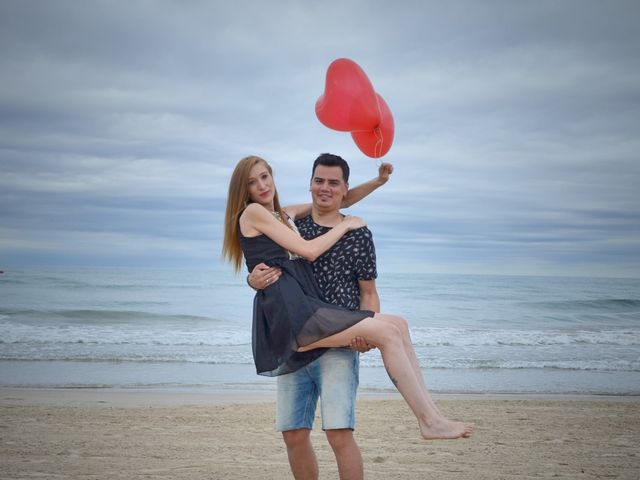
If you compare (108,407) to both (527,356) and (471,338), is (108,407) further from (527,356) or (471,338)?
(471,338)

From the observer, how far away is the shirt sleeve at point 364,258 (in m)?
3.52

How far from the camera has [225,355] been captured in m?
13.0

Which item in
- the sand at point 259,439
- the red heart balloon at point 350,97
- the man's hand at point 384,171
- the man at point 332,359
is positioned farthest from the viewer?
the sand at point 259,439

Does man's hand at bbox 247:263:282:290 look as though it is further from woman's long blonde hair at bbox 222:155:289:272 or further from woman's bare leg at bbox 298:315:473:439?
woman's bare leg at bbox 298:315:473:439

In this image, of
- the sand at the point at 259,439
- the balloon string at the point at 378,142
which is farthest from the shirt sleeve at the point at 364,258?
the sand at the point at 259,439

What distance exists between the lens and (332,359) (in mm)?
3398

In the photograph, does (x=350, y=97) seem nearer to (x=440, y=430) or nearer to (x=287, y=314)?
(x=287, y=314)

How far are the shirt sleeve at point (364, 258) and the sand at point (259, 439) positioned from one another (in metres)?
2.66

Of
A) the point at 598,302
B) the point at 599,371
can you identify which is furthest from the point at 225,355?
the point at 598,302

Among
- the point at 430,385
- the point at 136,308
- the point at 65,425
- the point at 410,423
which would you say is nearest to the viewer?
the point at 65,425

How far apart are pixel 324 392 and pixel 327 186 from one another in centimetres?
119

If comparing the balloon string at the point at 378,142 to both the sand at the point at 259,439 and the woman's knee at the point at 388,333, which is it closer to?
the woman's knee at the point at 388,333

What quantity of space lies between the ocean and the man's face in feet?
22.4

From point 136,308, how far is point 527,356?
49.5 ft
